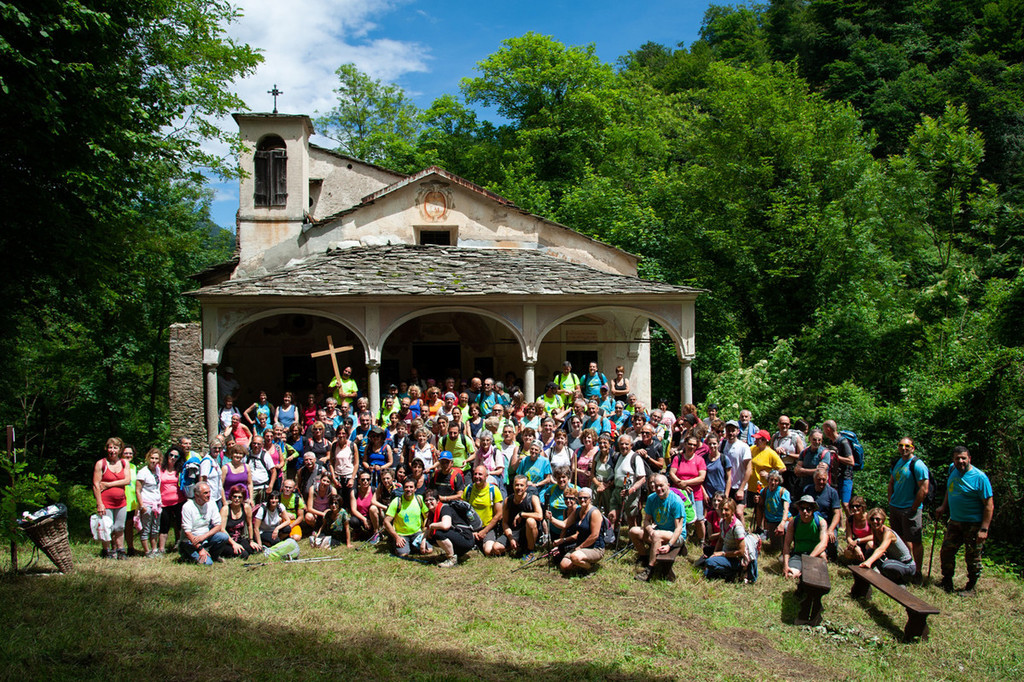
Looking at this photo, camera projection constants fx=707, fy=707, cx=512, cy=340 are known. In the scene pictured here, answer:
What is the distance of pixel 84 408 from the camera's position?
78.6 feet

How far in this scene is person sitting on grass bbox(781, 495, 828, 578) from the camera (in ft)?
26.7

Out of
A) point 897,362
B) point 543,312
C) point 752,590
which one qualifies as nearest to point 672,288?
point 543,312

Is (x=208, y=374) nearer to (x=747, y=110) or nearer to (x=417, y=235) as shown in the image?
(x=417, y=235)

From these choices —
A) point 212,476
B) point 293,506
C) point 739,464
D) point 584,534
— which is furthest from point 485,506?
point 212,476

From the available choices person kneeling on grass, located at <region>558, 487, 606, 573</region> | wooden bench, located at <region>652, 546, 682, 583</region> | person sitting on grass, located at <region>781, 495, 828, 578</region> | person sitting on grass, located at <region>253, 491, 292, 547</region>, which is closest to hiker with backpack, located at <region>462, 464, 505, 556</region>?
person kneeling on grass, located at <region>558, 487, 606, 573</region>

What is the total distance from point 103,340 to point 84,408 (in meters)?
2.37

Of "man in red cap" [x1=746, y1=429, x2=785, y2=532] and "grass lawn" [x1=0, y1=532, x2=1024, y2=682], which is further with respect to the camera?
"man in red cap" [x1=746, y1=429, x2=785, y2=532]

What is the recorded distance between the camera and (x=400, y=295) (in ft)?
46.5

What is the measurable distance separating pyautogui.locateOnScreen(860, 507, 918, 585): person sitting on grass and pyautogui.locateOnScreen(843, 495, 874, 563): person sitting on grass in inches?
2.8

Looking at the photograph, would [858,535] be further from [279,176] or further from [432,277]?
[279,176]

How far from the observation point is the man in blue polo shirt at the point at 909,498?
813cm

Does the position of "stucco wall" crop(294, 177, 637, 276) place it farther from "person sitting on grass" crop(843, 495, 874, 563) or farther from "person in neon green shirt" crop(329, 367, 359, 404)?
"person sitting on grass" crop(843, 495, 874, 563)

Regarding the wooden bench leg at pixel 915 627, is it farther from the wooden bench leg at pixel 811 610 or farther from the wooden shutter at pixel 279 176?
the wooden shutter at pixel 279 176

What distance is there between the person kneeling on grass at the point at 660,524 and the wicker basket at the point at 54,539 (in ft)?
21.4
